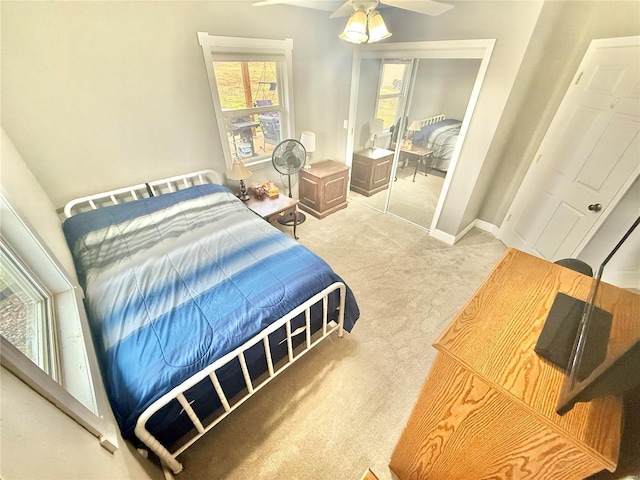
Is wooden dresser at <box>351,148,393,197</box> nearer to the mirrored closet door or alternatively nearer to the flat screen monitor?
the mirrored closet door

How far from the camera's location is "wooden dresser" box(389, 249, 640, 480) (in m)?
0.60

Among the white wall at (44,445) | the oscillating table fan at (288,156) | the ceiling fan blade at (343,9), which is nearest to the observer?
the white wall at (44,445)

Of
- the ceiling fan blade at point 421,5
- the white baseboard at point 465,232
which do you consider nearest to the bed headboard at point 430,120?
the white baseboard at point 465,232

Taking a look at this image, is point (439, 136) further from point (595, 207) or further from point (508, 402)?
point (508, 402)

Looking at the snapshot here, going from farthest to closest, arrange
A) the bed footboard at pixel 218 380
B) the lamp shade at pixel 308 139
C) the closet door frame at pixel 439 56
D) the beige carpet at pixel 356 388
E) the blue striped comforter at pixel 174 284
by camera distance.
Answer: the lamp shade at pixel 308 139
the closet door frame at pixel 439 56
the beige carpet at pixel 356 388
the blue striped comforter at pixel 174 284
the bed footboard at pixel 218 380

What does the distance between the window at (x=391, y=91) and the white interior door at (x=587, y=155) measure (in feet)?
5.25

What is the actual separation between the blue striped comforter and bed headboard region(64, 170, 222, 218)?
6.7 inches

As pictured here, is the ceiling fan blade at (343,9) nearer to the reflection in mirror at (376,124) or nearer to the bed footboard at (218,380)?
the reflection in mirror at (376,124)

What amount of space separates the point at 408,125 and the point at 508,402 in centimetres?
350

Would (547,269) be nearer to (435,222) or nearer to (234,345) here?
(234,345)

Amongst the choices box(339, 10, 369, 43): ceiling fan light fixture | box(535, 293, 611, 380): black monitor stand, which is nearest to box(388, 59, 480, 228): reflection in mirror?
box(339, 10, 369, 43): ceiling fan light fixture

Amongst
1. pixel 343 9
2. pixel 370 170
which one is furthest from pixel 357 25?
pixel 370 170

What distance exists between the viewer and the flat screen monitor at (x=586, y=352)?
49 centimetres

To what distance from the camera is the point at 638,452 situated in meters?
0.57
